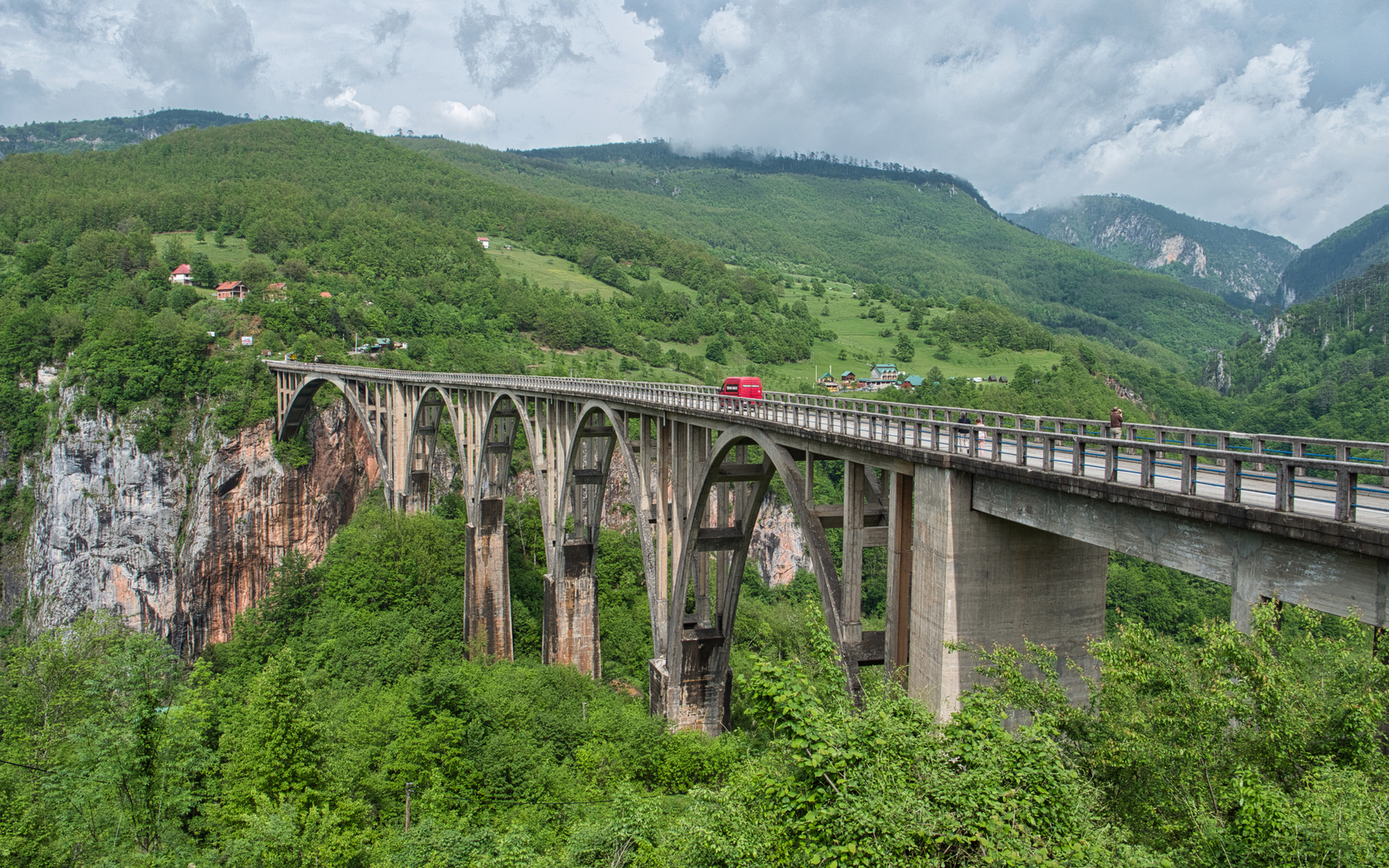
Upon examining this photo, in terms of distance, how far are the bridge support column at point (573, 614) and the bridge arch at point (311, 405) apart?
21.6m

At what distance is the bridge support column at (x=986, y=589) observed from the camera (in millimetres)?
13555

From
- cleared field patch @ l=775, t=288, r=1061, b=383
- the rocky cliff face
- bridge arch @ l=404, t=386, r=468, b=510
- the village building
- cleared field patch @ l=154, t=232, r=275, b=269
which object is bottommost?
the rocky cliff face

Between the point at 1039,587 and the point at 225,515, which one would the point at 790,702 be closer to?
the point at 1039,587

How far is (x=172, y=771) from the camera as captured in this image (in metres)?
20.5

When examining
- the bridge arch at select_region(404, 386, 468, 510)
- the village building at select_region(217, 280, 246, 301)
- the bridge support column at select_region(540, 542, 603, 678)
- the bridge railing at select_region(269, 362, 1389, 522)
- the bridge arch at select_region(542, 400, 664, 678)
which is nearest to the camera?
the bridge railing at select_region(269, 362, 1389, 522)

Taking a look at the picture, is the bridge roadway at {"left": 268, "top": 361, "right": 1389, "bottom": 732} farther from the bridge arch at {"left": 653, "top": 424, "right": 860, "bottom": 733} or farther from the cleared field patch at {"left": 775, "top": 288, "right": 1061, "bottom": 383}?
the cleared field patch at {"left": 775, "top": 288, "right": 1061, "bottom": 383}

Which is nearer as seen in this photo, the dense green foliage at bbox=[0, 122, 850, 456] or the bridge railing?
the bridge railing

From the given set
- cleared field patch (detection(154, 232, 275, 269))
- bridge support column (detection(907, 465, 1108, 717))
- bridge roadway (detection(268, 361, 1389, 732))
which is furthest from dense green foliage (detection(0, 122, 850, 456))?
bridge support column (detection(907, 465, 1108, 717))

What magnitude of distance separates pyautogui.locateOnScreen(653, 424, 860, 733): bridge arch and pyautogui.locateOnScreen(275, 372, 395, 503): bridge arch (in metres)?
34.8

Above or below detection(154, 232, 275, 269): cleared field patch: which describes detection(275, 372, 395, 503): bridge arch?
below

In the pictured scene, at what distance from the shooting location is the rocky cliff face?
64438mm

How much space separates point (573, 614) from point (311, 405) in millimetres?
→ 38140

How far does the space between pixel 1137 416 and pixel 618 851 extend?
9250 centimetres

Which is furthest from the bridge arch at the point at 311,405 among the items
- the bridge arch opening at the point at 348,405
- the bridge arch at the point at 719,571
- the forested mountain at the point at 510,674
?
the bridge arch at the point at 719,571
